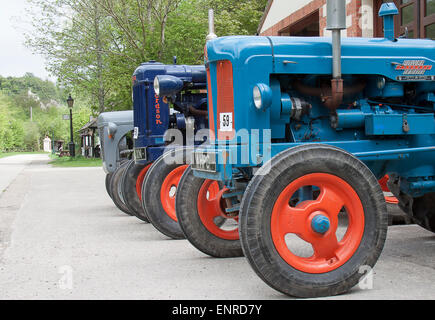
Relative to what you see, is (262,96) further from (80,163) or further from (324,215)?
(80,163)

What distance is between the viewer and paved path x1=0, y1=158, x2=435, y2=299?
168 inches

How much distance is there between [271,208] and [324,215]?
0.41 meters

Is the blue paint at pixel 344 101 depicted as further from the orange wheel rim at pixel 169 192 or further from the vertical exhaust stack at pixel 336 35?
the orange wheel rim at pixel 169 192

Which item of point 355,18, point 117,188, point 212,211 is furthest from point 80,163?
point 212,211

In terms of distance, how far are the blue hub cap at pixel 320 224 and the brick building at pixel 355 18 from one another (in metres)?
3.38

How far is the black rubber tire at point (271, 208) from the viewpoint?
3.86 meters

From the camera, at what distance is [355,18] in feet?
35.2

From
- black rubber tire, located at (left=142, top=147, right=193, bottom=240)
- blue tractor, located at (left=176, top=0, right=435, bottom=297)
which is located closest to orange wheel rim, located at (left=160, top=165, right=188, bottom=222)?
black rubber tire, located at (left=142, top=147, right=193, bottom=240)

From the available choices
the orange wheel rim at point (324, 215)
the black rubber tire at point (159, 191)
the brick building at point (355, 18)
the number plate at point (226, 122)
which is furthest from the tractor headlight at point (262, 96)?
the brick building at point (355, 18)

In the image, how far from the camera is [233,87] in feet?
15.8

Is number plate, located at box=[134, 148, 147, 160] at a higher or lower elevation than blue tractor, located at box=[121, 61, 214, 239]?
lower

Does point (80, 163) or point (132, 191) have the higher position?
point (132, 191)

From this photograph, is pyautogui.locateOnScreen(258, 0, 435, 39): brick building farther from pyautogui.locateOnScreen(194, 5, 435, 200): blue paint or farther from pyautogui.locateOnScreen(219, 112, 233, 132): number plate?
pyautogui.locateOnScreen(219, 112, 233, 132): number plate

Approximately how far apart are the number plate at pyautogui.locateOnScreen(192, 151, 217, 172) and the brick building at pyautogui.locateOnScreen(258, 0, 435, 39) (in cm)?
302
